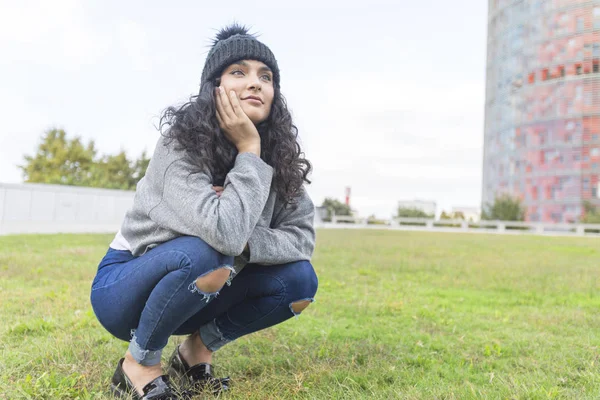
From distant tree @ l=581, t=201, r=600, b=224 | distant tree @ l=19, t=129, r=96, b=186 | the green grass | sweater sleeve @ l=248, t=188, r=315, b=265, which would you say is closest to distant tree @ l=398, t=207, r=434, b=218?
distant tree @ l=581, t=201, r=600, b=224

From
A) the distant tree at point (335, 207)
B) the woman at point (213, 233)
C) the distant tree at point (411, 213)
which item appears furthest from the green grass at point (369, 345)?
the distant tree at point (335, 207)

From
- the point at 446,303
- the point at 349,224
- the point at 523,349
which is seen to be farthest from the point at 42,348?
the point at 349,224

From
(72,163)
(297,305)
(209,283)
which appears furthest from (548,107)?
(209,283)

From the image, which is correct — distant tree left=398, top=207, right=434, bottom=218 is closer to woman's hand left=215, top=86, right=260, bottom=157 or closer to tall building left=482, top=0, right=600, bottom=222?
tall building left=482, top=0, right=600, bottom=222

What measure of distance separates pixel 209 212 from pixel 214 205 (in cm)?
4

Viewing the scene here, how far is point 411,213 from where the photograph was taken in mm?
49594

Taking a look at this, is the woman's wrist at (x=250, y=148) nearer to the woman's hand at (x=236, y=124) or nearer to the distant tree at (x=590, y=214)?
the woman's hand at (x=236, y=124)

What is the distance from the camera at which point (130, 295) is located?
2396 millimetres

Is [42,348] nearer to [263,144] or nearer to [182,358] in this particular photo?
[182,358]

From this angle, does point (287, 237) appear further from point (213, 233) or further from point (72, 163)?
point (72, 163)

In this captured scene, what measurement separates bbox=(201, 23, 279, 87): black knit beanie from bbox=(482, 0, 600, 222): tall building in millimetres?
56015

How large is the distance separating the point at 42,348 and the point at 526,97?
202 feet

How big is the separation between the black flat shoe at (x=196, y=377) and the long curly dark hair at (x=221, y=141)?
3.09ft

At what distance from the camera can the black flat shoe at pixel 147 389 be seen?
246cm
